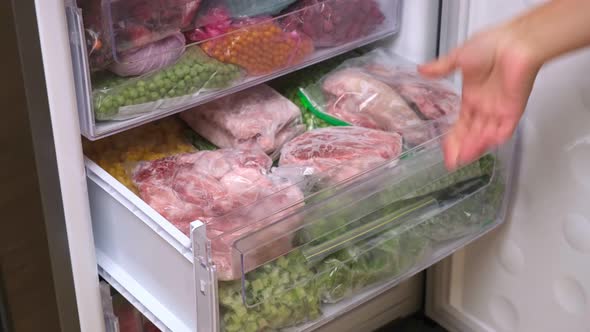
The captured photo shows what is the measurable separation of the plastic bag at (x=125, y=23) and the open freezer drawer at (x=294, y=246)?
6.4 inches

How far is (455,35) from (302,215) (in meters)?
0.45

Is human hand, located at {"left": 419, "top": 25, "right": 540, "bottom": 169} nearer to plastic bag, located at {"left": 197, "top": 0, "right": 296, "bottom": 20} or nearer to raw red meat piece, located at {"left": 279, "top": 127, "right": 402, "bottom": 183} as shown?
raw red meat piece, located at {"left": 279, "top": 127, "right": 402, "bottom": 183}

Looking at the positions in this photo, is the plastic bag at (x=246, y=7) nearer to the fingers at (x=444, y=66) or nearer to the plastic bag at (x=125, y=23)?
the plastic bag at (x=125, y=23)

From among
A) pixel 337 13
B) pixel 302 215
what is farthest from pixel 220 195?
pixel 337 13

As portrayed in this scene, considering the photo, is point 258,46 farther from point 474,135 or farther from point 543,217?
point 543,217

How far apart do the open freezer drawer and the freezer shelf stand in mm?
100

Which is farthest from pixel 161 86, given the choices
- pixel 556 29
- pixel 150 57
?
pixel 556 29

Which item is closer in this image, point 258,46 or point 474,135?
point 474,135

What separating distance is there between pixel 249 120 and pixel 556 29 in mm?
502

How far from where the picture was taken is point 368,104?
1346 mm

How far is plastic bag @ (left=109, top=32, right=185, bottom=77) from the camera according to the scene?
3.66ft

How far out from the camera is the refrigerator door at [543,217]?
4.12 ft

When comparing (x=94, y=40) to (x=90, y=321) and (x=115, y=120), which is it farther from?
(x=90, y=321)

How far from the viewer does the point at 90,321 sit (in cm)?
123
